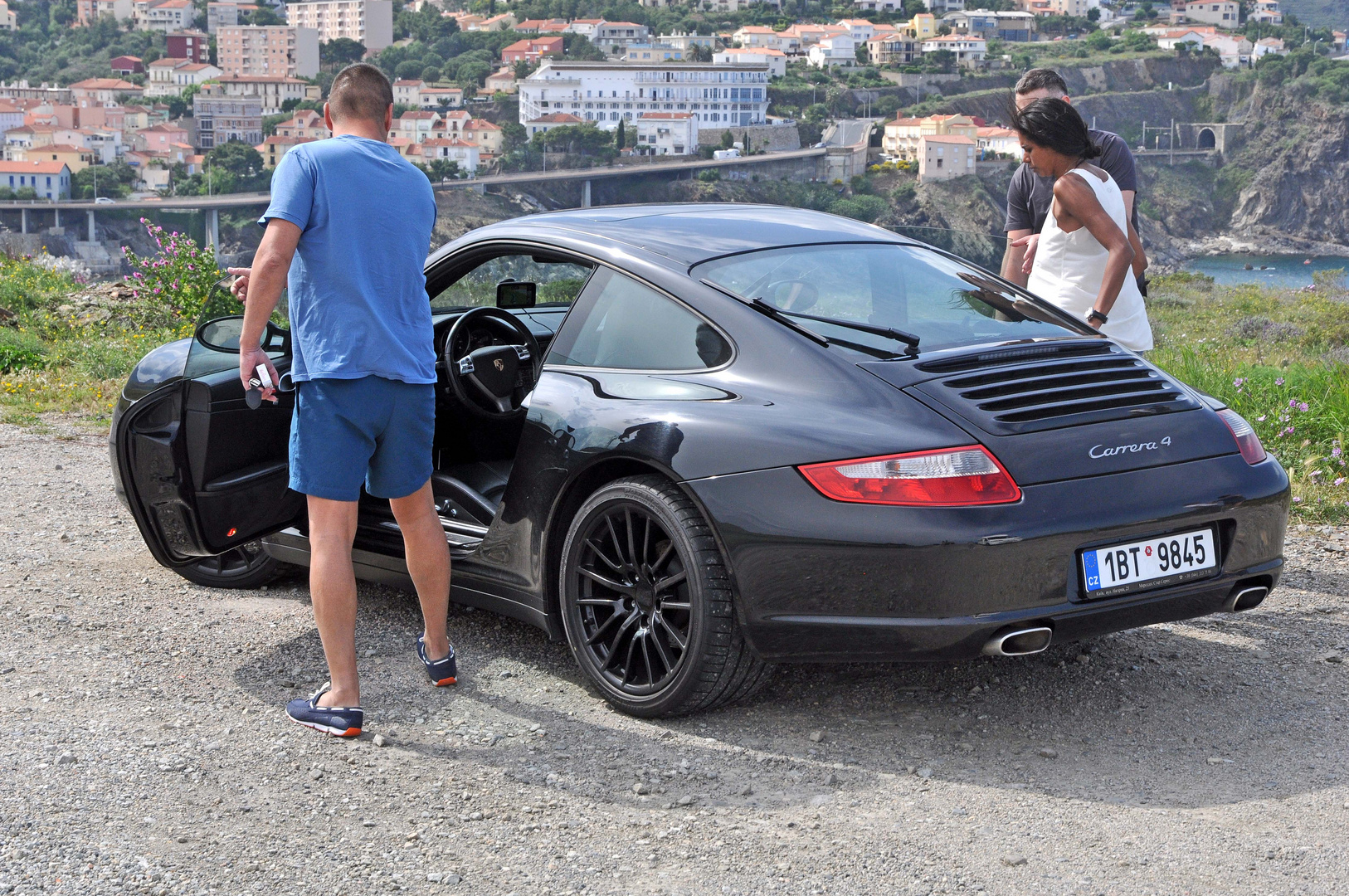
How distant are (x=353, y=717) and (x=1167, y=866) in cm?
198

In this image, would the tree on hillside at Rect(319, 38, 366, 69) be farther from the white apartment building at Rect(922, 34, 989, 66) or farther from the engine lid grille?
the engine lid grille

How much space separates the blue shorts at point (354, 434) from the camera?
3178 mm

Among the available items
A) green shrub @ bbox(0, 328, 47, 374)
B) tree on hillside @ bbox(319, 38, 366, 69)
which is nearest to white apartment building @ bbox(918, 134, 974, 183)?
tree on hillside @ bbox(319, 38, 366, 69)

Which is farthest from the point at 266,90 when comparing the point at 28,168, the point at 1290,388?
the point at 1290,388

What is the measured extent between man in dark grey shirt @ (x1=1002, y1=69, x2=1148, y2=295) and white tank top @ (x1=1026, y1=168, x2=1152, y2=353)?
393mm

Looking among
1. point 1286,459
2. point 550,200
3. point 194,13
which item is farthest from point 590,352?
point 194,13

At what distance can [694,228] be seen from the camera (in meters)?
3.84

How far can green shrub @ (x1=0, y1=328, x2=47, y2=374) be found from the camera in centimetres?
977

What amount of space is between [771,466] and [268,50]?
184450 mm

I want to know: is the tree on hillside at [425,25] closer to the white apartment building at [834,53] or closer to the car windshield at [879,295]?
the white apartment building at [834,53]

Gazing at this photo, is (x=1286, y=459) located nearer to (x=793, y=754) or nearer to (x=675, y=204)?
(x=675, y=204)

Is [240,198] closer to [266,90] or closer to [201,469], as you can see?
[266,90]

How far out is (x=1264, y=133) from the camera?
12400 cm

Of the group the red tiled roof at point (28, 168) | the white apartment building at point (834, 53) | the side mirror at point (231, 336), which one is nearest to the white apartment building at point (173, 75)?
the red tiled roof at point (28, 168)
